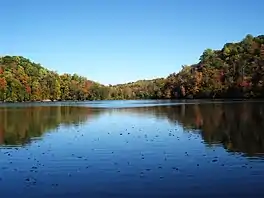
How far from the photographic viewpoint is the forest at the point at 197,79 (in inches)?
5423

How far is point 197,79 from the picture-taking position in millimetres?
162125

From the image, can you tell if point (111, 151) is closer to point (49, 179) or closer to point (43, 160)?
point (43, 160)

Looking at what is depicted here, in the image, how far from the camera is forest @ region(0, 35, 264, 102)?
13775 cm

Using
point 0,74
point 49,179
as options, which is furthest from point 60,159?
point 0,74

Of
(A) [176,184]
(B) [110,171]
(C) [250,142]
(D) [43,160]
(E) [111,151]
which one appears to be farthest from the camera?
(C) [250,142]

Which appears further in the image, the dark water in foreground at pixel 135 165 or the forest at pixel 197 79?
the forest at pixel 197 79

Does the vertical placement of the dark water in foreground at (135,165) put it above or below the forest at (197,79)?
below

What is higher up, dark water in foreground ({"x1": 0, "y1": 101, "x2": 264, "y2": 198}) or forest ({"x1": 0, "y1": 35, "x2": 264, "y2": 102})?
forest ({"x1": 0, "y1": 35, "x2": 264, "y2": 102})

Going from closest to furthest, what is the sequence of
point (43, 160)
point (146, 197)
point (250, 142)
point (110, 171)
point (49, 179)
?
point (146, 197) < point (49, 179) < point (110, 171) < point (43, 160) < point (250, 142)

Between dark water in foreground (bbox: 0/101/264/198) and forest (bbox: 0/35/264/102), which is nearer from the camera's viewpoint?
dark water in foreground (bbox: 0/101/264/198)

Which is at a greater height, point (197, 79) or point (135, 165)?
point (197, 79)

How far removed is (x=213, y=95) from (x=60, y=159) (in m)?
137

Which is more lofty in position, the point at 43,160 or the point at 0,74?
the point at 0,74

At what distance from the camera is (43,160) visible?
68.3ft
